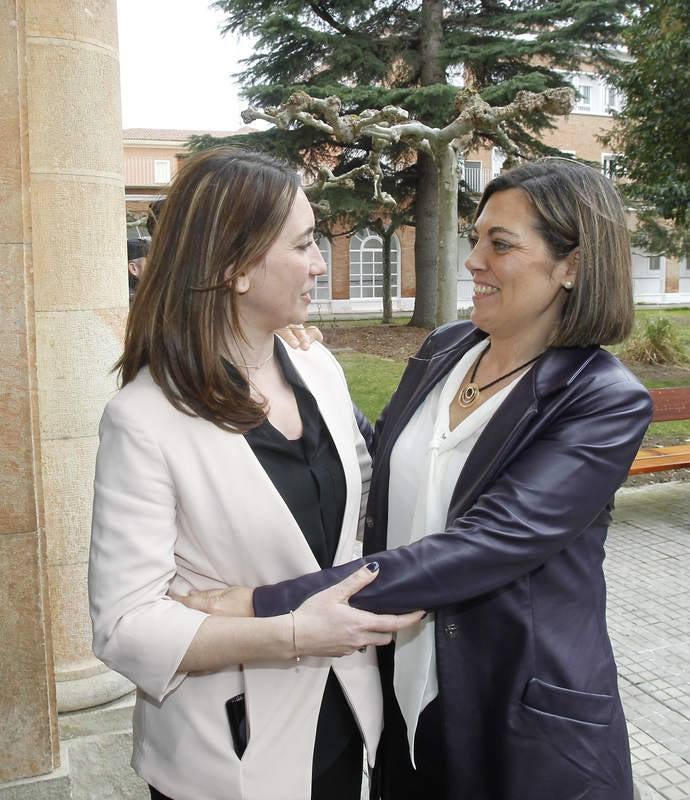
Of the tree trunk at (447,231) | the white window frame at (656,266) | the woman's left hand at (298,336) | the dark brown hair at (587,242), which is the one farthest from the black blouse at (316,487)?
the white window frame at (656,266)

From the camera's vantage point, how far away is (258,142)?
18.4 m

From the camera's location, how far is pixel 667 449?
7.20 metres

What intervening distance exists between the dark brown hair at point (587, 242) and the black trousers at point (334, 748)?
936 millimetres

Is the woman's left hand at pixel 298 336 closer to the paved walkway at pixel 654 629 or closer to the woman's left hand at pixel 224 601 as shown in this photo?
the woman's left hand at pixel 224 601

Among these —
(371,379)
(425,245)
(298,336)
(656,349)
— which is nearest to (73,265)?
(298,336)

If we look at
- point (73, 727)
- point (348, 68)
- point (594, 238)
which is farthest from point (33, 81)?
point (348, 68)

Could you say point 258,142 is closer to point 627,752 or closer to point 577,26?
point 577,26

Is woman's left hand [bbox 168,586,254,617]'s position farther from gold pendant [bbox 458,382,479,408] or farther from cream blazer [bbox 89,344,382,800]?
gold pendant [bbox 458,382,479,408]

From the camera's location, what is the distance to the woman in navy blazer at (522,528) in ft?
5.17

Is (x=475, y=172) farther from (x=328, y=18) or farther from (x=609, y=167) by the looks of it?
(x=609, y=167)

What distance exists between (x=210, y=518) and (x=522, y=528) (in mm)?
599

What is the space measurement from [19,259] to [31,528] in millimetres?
809

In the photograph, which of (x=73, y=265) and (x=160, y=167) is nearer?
(x=73, y=265)

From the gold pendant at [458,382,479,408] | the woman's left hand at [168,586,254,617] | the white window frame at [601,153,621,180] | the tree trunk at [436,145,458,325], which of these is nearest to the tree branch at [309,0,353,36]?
the white window frame at [601,153,621,180]
